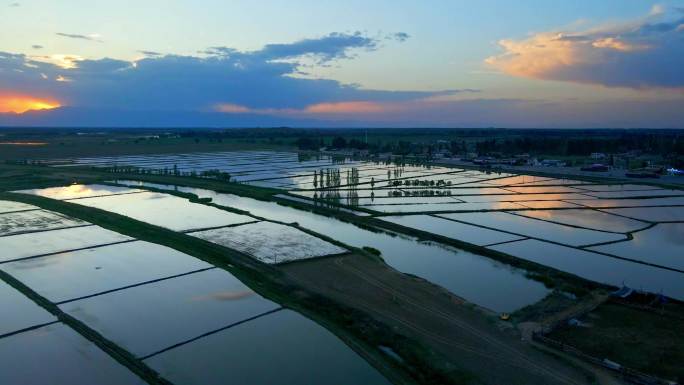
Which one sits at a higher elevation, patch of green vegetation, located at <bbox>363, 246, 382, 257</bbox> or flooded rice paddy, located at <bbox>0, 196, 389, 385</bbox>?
patch of green vegetation, located at <bbox>363, 246, 382, 257</bbox>

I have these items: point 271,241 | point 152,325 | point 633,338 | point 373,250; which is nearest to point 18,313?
point 152,325

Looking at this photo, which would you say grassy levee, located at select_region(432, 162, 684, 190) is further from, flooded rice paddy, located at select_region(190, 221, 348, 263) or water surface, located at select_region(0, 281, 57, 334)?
water surface, located at select_region(0, 281, 57, 334)

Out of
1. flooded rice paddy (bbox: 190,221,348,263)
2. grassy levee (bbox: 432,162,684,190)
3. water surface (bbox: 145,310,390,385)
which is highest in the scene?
grassy levee (bbox: 432,162,684,190)

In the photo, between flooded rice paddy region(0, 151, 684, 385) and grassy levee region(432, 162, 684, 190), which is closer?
flooded rice paddy region(0, 151, 684, 385)

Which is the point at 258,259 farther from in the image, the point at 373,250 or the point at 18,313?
the point at 18,313

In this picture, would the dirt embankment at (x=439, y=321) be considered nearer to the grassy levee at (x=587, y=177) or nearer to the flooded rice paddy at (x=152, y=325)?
the flooded rice paddy at (x=152, y=325)

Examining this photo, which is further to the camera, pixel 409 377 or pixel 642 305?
pixel 642 305

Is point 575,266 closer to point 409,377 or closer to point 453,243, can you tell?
point 453,243

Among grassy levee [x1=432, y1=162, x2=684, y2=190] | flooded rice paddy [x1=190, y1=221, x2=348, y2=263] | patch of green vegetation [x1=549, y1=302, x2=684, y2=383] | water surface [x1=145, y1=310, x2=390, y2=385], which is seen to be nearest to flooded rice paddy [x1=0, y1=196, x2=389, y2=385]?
water surface [x1=145, y1=310, x2=390, y2=385]

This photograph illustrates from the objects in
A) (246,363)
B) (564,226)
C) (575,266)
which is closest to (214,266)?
(246,363)
